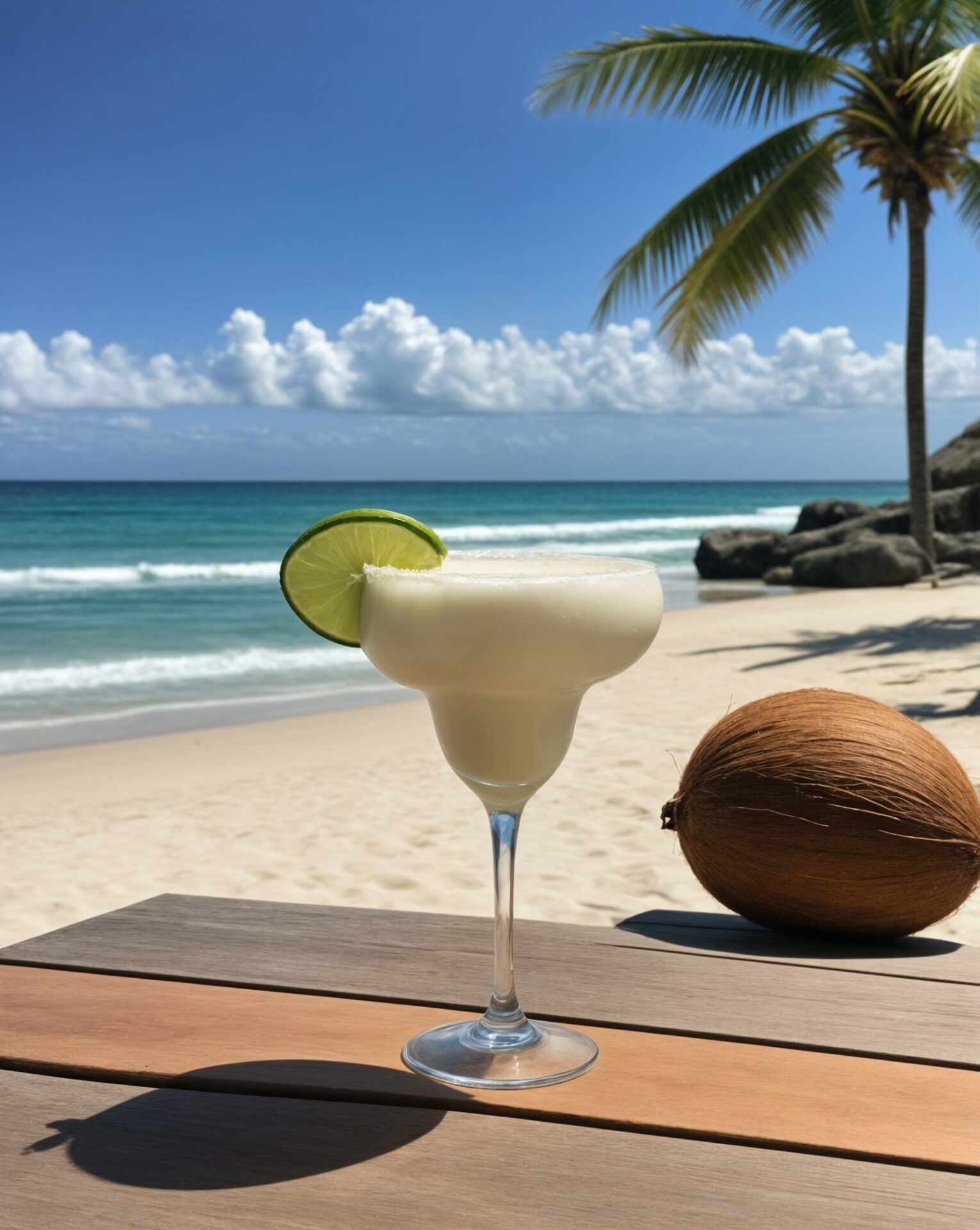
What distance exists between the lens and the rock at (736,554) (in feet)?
65.8

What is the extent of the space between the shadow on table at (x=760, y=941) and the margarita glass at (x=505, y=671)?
458 millimetres

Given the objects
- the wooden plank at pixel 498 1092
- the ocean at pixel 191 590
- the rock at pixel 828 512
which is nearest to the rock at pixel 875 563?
the ocean at pixel 191 590

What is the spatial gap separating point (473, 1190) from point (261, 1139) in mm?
216

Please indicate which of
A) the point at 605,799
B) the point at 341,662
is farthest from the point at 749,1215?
the point at 341,662

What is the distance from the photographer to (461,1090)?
1.12 meters

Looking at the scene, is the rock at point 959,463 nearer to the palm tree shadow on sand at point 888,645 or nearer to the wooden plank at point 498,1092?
the palm tree shadow on sand at point 888,645

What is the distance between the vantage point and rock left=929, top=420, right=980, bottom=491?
2112 centimetres

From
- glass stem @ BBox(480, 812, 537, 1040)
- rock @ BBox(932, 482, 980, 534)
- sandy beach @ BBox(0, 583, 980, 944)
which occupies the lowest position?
sandy beach @ BBox(0, 583, 980, 944)

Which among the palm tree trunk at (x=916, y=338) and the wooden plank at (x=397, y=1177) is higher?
the palm tree trunk at (x=916, y=338)

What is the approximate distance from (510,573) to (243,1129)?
638 millimetres

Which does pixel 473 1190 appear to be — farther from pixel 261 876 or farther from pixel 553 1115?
pixel 261 876

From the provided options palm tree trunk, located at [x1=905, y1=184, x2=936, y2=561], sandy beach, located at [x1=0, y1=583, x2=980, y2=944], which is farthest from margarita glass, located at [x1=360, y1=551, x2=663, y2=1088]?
palm tree trunk, located at [x1=905, y1=184, x2=936, y2=561]

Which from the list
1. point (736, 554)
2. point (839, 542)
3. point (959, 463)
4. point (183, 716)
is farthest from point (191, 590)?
point (959, 463)

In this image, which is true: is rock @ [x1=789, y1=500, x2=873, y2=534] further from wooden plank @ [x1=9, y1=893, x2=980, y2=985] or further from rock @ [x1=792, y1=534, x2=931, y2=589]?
wooden plank @ [x1=9, y1=893, x2=980, y2=985]
